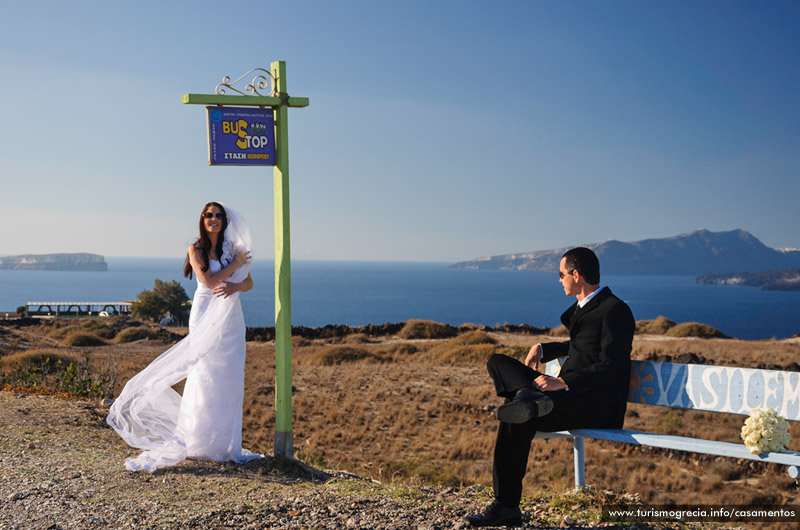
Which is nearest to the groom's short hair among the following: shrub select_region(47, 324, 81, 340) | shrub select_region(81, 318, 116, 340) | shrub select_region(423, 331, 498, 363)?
shrub select_region(423, 331, 498, 363)

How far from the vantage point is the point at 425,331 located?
3244 centimetres

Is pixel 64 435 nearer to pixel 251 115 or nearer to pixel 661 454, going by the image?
pixel 251 115

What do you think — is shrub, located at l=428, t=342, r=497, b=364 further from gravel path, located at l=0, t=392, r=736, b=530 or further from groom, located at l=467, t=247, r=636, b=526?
groom, located at l=467, t=247, r=636, b=526

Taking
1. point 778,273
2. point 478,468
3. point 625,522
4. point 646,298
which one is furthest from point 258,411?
point 778,273

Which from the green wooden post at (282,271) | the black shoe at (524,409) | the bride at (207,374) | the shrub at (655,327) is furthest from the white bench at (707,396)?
the shrub at (655,327)

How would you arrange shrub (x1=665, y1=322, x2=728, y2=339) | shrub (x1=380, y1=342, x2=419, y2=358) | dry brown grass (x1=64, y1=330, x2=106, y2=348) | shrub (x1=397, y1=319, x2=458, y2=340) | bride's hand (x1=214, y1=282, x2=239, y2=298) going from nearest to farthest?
bride's hand (x1=214, y1=282, x2=239, y2=298) → shrub (x1=380, y1=342, x2=419, y2=358) → dry brown grass (x1=64, y1=330, x2=106, y2=348) → shrub (x1=665, y1=322, x2=728, y2=339) → shrub (x1=397, y1=319, x2=458, y2=340)

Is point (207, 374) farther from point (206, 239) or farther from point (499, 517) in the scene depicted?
point (499, 517)

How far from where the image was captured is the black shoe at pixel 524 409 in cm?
354

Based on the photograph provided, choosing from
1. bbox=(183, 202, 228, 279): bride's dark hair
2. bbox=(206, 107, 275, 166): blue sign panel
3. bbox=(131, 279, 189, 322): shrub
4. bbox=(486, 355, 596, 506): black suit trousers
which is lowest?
bbox=(131, 279, 189, 322): shrub

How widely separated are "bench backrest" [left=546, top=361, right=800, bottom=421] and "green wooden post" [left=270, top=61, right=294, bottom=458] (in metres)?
2.99

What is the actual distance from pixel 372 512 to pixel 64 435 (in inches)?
162

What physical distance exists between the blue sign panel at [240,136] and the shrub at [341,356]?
1588cm

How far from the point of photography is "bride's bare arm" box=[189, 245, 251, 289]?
18.2 feet

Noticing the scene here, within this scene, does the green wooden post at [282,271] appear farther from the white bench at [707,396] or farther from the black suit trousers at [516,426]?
the white bench at [707,396]
